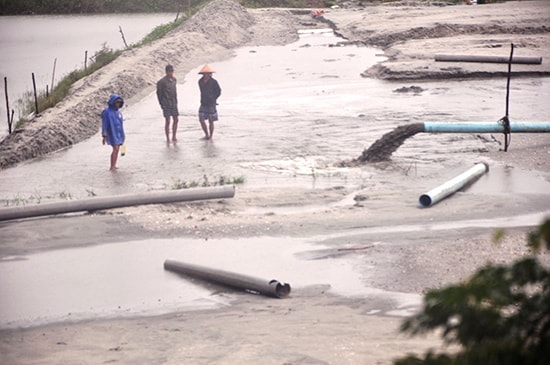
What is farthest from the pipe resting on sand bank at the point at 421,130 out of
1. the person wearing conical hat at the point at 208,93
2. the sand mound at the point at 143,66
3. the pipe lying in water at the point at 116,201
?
the sand mound at the point at 143,66

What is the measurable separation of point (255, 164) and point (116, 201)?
418 centimetres

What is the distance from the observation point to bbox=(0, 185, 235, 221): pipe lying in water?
1402cm

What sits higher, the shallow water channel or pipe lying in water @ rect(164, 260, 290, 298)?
pipe lying in water @ rect(164, 260, 290, 298)

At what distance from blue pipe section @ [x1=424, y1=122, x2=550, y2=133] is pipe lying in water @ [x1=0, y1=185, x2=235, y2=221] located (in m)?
4.55

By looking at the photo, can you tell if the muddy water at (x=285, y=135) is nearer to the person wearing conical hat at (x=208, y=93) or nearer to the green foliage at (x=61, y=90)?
the person wearing conical hat at (x=208, y=93)

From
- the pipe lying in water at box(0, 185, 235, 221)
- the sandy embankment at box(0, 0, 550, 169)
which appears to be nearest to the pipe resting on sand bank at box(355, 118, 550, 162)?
the pipe lying in water at box(0, 185, 235, 221)

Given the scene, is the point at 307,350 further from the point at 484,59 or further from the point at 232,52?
the point at 232,52

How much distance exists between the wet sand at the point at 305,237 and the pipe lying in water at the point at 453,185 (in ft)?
0.56

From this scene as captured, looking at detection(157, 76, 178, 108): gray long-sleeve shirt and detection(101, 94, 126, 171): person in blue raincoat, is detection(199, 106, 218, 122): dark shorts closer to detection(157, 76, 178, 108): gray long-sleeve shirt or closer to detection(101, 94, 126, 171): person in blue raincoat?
detection(157, 76, 178, 108): gray long-sleeve shirt

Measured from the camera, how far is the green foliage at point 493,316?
3439mm

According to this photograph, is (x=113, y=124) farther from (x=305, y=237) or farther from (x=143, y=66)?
(x=143, y=66)

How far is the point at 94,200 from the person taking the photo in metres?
14.2

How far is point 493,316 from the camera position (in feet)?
11.9

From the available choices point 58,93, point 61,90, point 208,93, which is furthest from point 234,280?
point 61,90
